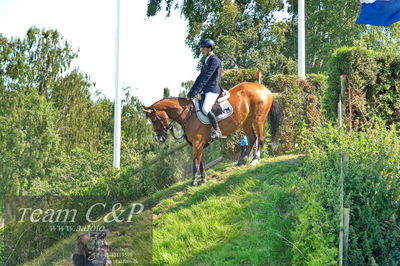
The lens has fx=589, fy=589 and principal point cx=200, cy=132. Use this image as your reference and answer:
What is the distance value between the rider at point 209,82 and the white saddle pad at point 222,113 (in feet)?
0.47

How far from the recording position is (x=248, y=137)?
12.7 m

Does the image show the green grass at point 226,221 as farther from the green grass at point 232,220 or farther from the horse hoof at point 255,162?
the horse hoof at point 255,162

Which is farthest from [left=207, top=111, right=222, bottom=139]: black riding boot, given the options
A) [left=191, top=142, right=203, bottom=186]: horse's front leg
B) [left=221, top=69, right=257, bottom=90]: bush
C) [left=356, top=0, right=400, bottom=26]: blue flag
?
[left=356, top=0, right=400, bottom=26]: blue flag

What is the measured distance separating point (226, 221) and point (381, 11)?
4.82 m

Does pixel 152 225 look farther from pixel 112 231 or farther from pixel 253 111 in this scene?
pixel 253 111

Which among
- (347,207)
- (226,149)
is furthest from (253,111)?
(347,207)

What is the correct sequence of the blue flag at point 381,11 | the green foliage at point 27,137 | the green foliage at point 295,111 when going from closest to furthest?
1. the blue flag at point 381,11
2. the green foliage at point 295,111
3. the green foliage at point 27,137

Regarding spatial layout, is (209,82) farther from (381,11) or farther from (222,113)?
(381,11)

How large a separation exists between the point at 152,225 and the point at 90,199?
3.21m

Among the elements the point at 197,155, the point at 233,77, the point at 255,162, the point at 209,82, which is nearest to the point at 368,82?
the point at 255,162

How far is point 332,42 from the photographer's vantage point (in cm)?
3038

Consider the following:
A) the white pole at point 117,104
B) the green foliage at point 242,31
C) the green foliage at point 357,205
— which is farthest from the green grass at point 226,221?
the green foliage at point 242,31

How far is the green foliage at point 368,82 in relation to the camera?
487 inches

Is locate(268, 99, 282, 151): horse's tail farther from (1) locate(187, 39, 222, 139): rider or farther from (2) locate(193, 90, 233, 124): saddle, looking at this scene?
(1) locate(187, 39, 222, 139): rider
